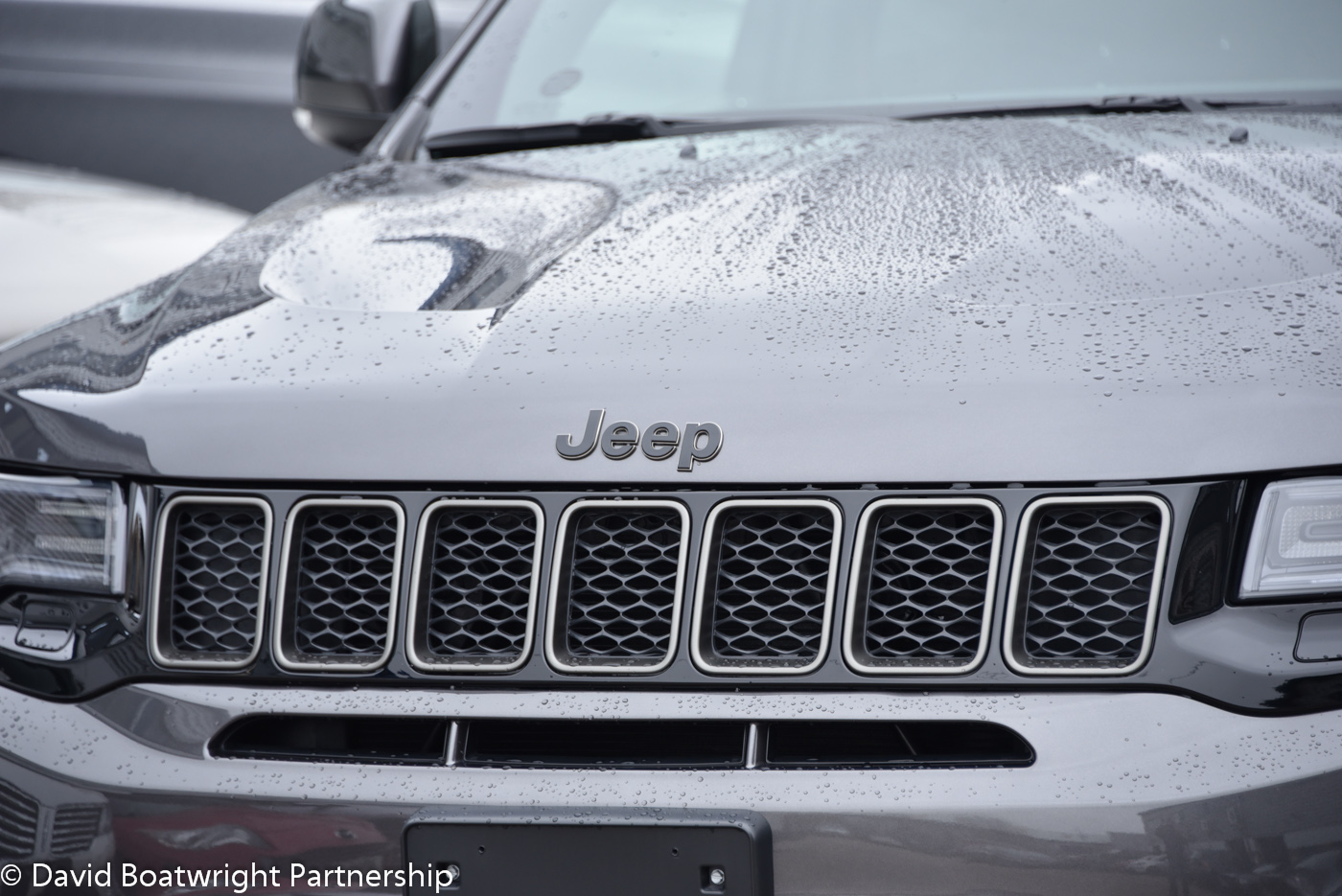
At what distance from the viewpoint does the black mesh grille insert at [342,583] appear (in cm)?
158

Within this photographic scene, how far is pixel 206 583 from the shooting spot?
1.63 metres

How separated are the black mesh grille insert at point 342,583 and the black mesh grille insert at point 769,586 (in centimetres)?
39

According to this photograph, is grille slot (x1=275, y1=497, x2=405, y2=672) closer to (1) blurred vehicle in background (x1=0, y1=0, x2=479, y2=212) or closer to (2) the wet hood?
(2) the wet hood

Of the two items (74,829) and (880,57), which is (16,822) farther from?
(880,57)

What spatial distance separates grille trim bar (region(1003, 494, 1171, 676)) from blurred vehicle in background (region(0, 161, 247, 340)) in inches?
100

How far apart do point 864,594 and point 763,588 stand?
0.11m

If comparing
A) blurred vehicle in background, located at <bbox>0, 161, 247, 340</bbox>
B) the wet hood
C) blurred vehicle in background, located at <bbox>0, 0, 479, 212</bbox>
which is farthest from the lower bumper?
blurred vehicle in background, located at <bbox>0, 0, 479, 212</bbox>

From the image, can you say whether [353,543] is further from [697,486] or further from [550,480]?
[697,486]

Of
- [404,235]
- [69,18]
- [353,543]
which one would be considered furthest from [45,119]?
[353,543]

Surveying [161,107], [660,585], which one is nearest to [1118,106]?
[660,585]

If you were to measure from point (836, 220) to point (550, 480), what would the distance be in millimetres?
605

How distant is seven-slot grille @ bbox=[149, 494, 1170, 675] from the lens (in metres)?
1.44

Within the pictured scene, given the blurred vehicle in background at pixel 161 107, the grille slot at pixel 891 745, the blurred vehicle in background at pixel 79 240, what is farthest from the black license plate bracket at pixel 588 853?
the blurred vehicle in background at pixel 161 107

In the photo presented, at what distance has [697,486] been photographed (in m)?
1.47
